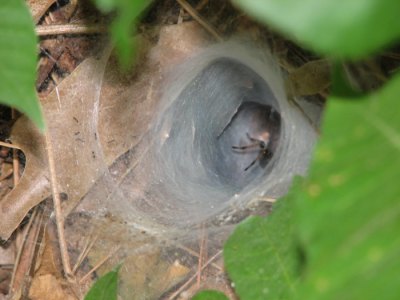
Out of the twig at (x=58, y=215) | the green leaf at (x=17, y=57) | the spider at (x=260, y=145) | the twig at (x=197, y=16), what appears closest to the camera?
the green leaf at (x=17, y=57)

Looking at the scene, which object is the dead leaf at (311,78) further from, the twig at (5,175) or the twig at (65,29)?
the twig at (5,175)

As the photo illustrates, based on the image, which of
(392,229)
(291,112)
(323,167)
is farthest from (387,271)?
(291,112)

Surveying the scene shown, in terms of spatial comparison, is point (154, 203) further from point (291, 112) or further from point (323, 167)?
point (323, 167)

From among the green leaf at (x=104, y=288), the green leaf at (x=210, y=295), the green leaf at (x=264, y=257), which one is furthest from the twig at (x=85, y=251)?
the green leaf at (x=264, y=257)

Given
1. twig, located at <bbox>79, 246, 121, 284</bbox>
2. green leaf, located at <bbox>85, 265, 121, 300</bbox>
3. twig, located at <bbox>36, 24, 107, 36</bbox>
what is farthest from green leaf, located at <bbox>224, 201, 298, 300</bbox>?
twig, located at <bbox>36, 24, 107, 36</bbox>

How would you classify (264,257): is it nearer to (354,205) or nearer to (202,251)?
(202,251)

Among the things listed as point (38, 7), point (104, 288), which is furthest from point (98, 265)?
point (38, 7)

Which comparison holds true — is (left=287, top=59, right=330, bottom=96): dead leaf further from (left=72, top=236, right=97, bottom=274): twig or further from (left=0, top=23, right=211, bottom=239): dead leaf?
(left=72, top=236, right=97, bottom=274): twig
